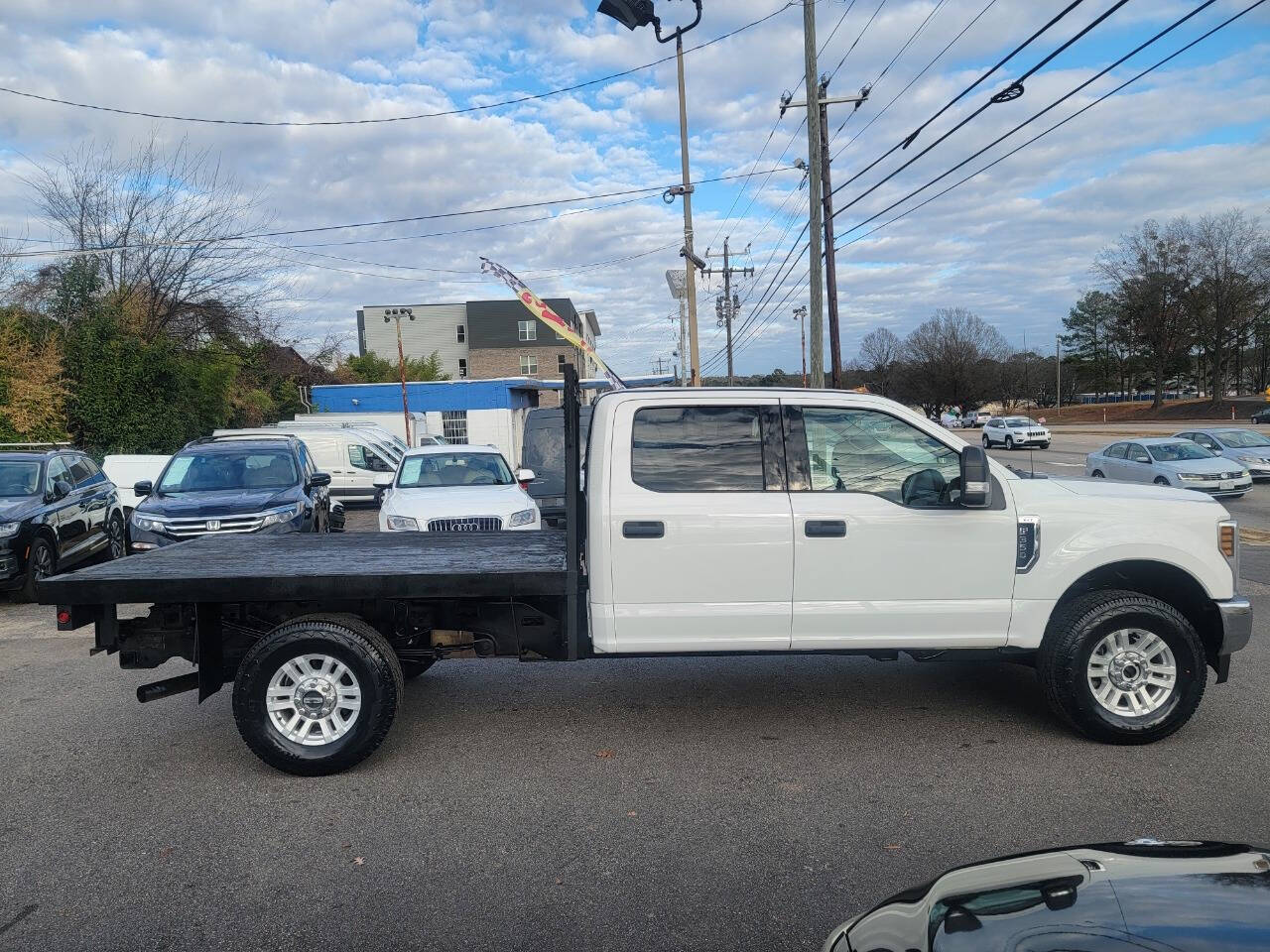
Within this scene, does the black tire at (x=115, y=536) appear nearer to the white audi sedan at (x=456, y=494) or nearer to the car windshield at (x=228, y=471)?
the car windshield at (x=228, y=471)

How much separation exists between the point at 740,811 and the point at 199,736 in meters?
3.47

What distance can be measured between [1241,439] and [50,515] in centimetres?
2411

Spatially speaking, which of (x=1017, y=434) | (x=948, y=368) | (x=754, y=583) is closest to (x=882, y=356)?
(x=948, y=368)

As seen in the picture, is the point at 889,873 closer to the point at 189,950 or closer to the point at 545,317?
the point at 189,950

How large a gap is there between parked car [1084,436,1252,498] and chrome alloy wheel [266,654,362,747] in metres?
16.5

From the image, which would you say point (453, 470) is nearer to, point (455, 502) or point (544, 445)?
point (455, 502)

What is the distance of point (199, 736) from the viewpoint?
598 cm

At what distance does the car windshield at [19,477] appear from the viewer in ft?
38.6

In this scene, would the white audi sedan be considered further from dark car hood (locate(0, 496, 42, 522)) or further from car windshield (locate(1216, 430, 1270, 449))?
car windshield (locate(1216, 430, 1270, 449))

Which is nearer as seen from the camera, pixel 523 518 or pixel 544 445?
pixel 523 518

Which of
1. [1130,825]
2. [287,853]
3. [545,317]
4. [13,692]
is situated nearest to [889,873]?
[1130,825]

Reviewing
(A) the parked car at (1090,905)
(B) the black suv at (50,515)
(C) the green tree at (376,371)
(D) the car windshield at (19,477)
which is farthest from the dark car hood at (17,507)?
(C) the green tree at (376,371)

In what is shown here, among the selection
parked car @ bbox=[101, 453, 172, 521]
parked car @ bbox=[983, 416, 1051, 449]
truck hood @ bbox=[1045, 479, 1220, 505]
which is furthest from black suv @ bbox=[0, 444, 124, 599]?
parked car @ bbox=[983, 416, 1051, 449]

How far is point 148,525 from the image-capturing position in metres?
10.6
